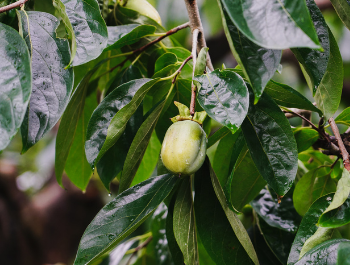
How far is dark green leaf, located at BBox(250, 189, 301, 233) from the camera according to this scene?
22.9 inches

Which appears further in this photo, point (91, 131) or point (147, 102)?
point (147, 102)

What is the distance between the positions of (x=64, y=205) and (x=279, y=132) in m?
1.91

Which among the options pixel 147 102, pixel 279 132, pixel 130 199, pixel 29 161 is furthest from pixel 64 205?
pixel 279 132

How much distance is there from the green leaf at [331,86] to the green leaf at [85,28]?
0.29 m

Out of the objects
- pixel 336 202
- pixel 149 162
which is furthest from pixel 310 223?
pixel 149 162

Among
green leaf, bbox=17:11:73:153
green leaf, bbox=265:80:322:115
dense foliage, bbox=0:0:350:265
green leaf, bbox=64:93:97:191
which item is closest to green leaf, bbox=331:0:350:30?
dense foliage, bbox=0:0:350:265

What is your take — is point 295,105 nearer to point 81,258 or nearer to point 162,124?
point 162,124

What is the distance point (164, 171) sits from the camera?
0.53 meters

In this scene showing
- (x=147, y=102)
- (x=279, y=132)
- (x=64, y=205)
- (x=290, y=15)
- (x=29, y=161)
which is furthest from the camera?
(x=29, y=161)

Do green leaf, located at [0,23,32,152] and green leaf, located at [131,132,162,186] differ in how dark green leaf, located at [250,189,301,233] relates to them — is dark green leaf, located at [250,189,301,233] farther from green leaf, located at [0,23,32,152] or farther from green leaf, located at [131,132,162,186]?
green leaf, located at [0,23,32,152]

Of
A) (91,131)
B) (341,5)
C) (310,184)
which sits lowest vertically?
(310,184)

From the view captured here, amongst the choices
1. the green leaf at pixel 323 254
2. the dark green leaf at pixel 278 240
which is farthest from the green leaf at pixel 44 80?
the dark green leaf at pixel 278 240

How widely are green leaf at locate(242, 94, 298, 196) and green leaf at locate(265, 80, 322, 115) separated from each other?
0.04 metres

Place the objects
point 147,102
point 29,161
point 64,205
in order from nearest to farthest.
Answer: point 147,102, point 64,205, point 29,161
